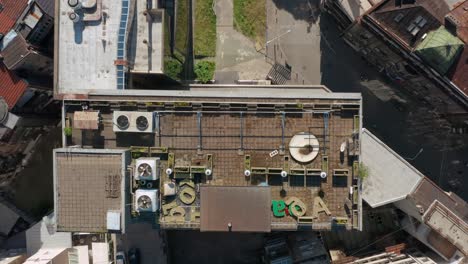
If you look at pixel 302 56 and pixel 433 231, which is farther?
pixel 302 56

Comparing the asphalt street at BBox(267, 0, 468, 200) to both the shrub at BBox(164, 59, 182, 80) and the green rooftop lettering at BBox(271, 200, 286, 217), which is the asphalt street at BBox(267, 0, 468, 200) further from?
the green rooftop lettering at BBox(271, 200, 286, 217)

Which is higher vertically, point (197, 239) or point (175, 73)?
point (175, 73)

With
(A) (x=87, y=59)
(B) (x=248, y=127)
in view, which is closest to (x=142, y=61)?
(A) (x=87, y=59)

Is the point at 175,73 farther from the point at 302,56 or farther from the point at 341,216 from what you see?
the point at 341,216

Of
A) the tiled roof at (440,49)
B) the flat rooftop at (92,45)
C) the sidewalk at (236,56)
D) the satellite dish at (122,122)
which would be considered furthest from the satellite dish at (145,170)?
the tiled roof at (440,49)

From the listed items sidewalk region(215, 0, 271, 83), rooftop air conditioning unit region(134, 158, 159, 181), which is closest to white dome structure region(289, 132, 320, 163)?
rooftop air conditioning unit region(134, 158, 159, 181)

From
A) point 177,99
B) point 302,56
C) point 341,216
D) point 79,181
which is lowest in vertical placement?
point 341,216

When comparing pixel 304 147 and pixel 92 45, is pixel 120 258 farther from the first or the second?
pixel 304 147
